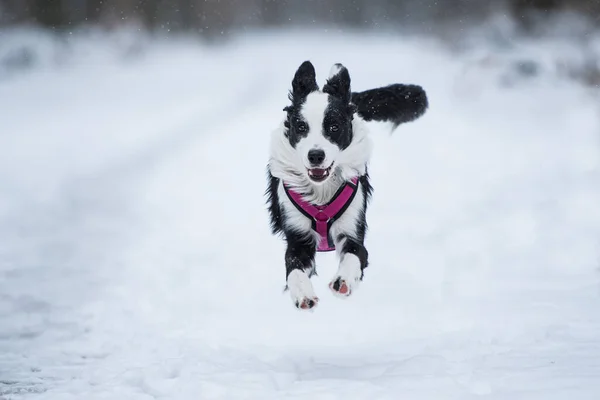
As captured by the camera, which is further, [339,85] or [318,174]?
[339,85]

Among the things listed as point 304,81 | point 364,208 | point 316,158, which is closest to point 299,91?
point 304,81

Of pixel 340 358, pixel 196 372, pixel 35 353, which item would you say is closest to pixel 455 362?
pixel 340 358

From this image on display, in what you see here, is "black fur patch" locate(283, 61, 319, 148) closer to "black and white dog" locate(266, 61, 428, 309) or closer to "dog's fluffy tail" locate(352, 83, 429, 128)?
"black and white dog" locate(266, 61, 428, 309)

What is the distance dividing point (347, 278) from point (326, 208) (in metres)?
0.82

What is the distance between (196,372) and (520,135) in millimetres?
13521

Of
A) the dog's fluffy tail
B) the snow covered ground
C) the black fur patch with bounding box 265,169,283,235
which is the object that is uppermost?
the dog's fluffy tail

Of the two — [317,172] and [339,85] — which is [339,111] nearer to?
[339,85]

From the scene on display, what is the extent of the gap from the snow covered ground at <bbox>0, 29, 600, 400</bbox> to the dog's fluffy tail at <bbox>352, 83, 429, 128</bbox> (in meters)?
0.13

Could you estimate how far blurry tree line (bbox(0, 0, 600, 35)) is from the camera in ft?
90.1

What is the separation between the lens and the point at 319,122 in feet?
16.4

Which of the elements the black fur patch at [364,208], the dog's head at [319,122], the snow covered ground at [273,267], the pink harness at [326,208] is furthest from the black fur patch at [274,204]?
the snow covered ground at [273,267]

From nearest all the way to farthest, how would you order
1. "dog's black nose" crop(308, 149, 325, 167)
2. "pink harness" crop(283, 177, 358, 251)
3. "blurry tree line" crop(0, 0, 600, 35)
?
"dog's black nose" crop(308, 149, 325, 167) < "pink harness" crop(283, 177, 358, 251) < "blurry tree line" crop(0, 0, 600, 35)

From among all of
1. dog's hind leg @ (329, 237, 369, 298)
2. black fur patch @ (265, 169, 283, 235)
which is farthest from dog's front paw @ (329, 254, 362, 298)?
black fur patch @ (265, 169, 283, 235)

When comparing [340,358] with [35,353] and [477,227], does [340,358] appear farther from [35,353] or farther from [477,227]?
[477,227]
